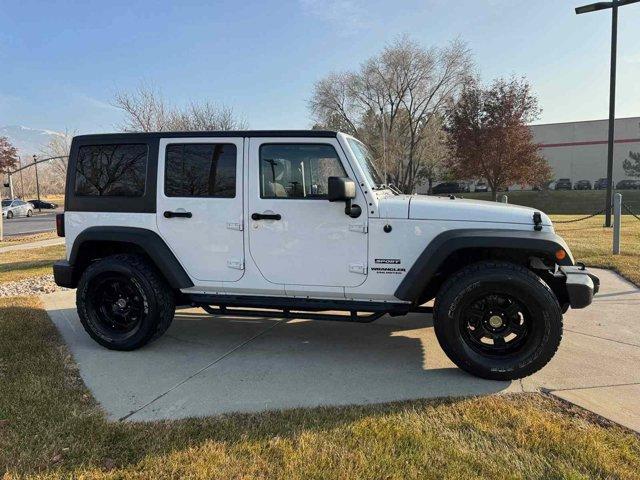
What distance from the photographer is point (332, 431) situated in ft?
9.43

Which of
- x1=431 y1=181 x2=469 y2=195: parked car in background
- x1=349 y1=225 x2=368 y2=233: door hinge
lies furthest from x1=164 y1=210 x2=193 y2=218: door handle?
x1=431 y1=181 x2=469 y2=195: parked car in background

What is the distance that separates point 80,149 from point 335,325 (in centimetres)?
321

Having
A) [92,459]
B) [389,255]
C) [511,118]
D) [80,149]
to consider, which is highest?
[511,118]

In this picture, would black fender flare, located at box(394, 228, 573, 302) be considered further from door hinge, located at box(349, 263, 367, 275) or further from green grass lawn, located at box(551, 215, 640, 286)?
green grass lawn, located at box(551, 215, 640, 286)

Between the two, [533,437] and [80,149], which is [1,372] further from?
[533,437]

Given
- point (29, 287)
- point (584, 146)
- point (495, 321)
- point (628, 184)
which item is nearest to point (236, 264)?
point (495, 321)

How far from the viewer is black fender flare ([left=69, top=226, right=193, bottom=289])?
417 centimetres

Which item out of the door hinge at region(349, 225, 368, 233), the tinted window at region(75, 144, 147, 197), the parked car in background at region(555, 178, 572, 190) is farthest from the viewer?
the parked car in background at region(555, 178, 572, 190)

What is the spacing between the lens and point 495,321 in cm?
367

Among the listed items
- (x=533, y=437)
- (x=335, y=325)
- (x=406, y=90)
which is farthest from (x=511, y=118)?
(x=533, y=437)

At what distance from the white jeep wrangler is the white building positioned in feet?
160

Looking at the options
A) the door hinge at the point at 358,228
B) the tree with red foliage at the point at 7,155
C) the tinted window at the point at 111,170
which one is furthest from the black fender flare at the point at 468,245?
the tree with red foliage at the point at 7,155

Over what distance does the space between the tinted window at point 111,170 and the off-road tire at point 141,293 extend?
2.13 ft

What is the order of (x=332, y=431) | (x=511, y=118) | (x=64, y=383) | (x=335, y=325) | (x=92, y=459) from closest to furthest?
1. (x=92, y=459)
2. (x=332, y=431)
3. (x=64, y=383)
4. (x=335, y=325)
5. (x=511, y=118)
